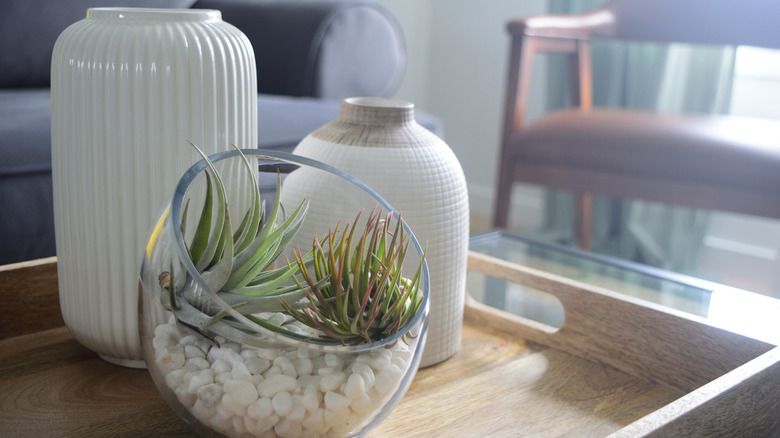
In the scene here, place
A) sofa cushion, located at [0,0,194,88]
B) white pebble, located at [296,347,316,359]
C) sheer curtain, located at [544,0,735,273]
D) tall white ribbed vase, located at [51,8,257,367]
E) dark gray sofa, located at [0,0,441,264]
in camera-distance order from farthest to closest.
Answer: sheer curtain, located at [544,0,735,273] < sofa cushion, located at [0,0,194,88] < dark gray sofa, located at [0,0,441,264] < tall white ribbed vase, located at [51,8,257,367] < white pebble, located at [296,347,316,359]

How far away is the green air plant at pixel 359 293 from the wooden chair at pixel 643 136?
1077mm

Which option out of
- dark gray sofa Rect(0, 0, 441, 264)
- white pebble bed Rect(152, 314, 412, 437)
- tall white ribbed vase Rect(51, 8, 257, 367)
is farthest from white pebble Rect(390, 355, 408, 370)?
dark gray sofa Rect(0, 0, 441, 264)

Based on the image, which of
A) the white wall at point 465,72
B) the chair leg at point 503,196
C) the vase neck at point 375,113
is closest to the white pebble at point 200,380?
the vase neck at point 375,113

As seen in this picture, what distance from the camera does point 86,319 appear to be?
1.92ft

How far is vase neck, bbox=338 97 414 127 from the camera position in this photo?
617 millimetres

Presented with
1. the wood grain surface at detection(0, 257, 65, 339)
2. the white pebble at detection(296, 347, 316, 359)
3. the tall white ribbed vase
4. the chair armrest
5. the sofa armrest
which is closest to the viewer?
the white pebble at detection(296, 347, 316, 359)

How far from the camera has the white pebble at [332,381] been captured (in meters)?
0.43

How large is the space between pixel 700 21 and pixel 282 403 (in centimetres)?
170

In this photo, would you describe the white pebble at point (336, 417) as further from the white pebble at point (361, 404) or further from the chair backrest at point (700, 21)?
the chair backrest at point (700, 21)

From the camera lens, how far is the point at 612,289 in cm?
82

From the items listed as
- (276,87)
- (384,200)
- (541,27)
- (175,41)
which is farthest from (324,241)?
(541,27)

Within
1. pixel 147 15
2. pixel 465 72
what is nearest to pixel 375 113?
pixel 147 15

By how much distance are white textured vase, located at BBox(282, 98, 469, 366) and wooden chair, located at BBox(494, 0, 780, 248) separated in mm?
931

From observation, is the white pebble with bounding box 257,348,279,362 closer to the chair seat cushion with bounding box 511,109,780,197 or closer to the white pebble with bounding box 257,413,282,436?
the white pebble with bounding box 257,413,282,436
